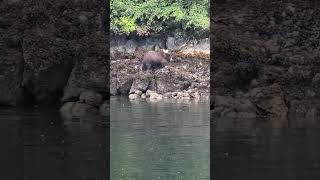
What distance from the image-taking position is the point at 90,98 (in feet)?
108

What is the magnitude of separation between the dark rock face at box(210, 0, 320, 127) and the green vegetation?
5987 mm

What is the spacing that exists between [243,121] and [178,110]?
6751mm

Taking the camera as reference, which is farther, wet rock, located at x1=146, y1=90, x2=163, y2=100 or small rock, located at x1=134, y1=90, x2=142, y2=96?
small rock, located at x1=134, y1=90, x2=142, y2=96

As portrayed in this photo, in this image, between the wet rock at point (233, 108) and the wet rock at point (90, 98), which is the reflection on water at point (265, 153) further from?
the wet rock at point (90, 98)

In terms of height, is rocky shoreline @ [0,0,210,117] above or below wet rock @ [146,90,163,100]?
above

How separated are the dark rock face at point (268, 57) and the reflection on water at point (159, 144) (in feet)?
10.1

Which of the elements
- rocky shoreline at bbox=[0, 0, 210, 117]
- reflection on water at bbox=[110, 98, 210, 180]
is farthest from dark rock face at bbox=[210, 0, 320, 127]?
rocky shoreline at bbox=[0, 0, 210, 117]

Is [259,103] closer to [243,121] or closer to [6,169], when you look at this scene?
[243,121]

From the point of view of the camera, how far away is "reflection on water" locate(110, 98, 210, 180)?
53.5ft

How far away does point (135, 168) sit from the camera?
54.5ft

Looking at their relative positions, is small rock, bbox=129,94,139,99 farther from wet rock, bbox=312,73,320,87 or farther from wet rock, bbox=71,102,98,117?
wet rock, bbox=71,102,98,117

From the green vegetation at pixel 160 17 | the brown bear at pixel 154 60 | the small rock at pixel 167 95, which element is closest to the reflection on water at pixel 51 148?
the small rock at pixel 167 95

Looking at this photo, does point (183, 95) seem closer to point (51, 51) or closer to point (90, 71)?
point (90, 71)

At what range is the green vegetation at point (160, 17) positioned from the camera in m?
50.8
